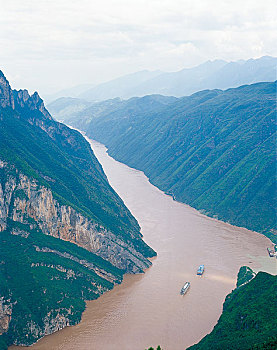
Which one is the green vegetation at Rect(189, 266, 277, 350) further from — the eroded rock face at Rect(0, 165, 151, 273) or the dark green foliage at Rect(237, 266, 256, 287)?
the eroded rock face at Rect(0, 165, 151, 273)

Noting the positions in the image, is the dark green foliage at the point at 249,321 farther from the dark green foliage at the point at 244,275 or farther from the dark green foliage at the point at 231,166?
A: the dark green foliage at the point at 231,166

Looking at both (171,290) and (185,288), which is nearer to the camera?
(185,288)

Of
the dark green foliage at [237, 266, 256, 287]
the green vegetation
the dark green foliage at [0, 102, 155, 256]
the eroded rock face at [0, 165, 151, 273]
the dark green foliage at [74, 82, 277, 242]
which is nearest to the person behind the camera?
the green vegetation

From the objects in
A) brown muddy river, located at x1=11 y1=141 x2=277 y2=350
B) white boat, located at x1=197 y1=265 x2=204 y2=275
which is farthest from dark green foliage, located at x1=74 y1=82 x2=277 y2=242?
white boat, located at x1=197 y1=265 x2=204 y2=275

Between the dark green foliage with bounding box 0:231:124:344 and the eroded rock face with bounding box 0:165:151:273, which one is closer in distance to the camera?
the dark green foliage with bounding box 0:231:124:344

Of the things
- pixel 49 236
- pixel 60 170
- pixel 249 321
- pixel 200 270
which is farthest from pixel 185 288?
pixel 60 170

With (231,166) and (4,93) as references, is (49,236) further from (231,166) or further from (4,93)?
(231,166)

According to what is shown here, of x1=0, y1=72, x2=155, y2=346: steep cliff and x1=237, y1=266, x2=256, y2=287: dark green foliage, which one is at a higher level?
x1=237, y1=266, x2=256, y2=287: dark green foliage

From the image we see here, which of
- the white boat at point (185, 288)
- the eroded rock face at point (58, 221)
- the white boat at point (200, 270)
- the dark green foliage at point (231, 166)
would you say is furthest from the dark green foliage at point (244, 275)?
the dark green foliage at point (231, 166)
